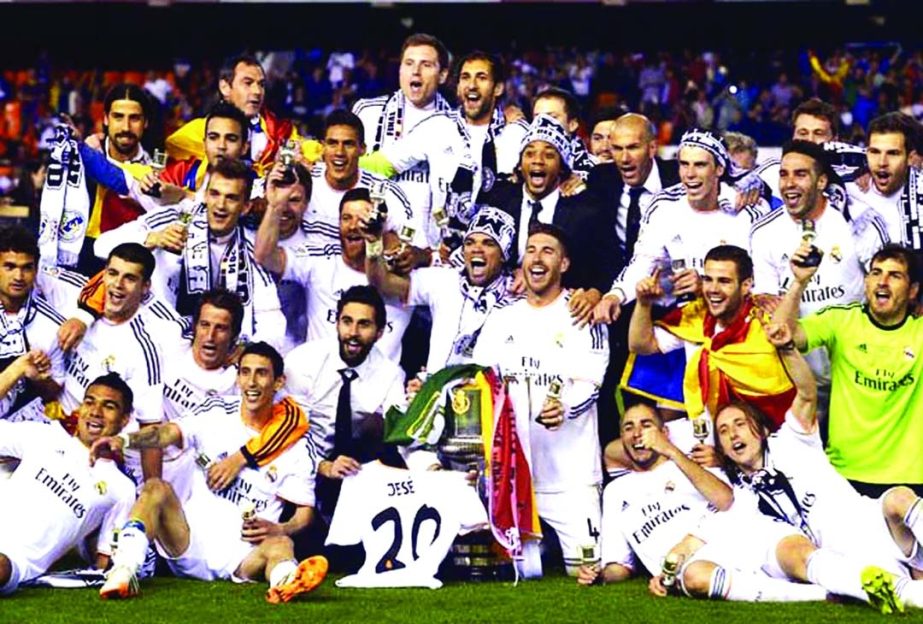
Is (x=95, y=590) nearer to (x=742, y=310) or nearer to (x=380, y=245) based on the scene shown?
(x=380, y=245)

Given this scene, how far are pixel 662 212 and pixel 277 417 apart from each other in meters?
2.26

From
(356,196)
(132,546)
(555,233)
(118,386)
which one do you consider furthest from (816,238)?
(132,546)

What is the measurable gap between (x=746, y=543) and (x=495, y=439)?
132cm

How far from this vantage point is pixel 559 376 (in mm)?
9805

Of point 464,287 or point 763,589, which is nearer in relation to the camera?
point 763,589

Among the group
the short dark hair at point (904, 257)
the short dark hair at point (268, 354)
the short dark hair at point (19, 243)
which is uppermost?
the short dark hair at point (19, 243)

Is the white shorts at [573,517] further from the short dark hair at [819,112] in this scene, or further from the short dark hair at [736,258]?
the short dark hair at [819,112]

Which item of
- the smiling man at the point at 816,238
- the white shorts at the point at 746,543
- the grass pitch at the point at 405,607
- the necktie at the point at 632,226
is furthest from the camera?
the necktie at the point at 632,226

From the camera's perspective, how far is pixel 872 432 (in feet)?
30.3

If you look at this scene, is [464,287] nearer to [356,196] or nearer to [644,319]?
[356,196]

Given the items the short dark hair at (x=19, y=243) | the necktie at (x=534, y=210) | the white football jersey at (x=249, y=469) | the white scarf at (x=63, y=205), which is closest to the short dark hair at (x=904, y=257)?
the necktie at (x=534, y=210)

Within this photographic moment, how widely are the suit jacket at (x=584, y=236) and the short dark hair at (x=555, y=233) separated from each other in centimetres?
28

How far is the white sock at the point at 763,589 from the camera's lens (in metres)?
8.70

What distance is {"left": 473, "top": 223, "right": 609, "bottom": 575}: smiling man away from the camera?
9.80m
